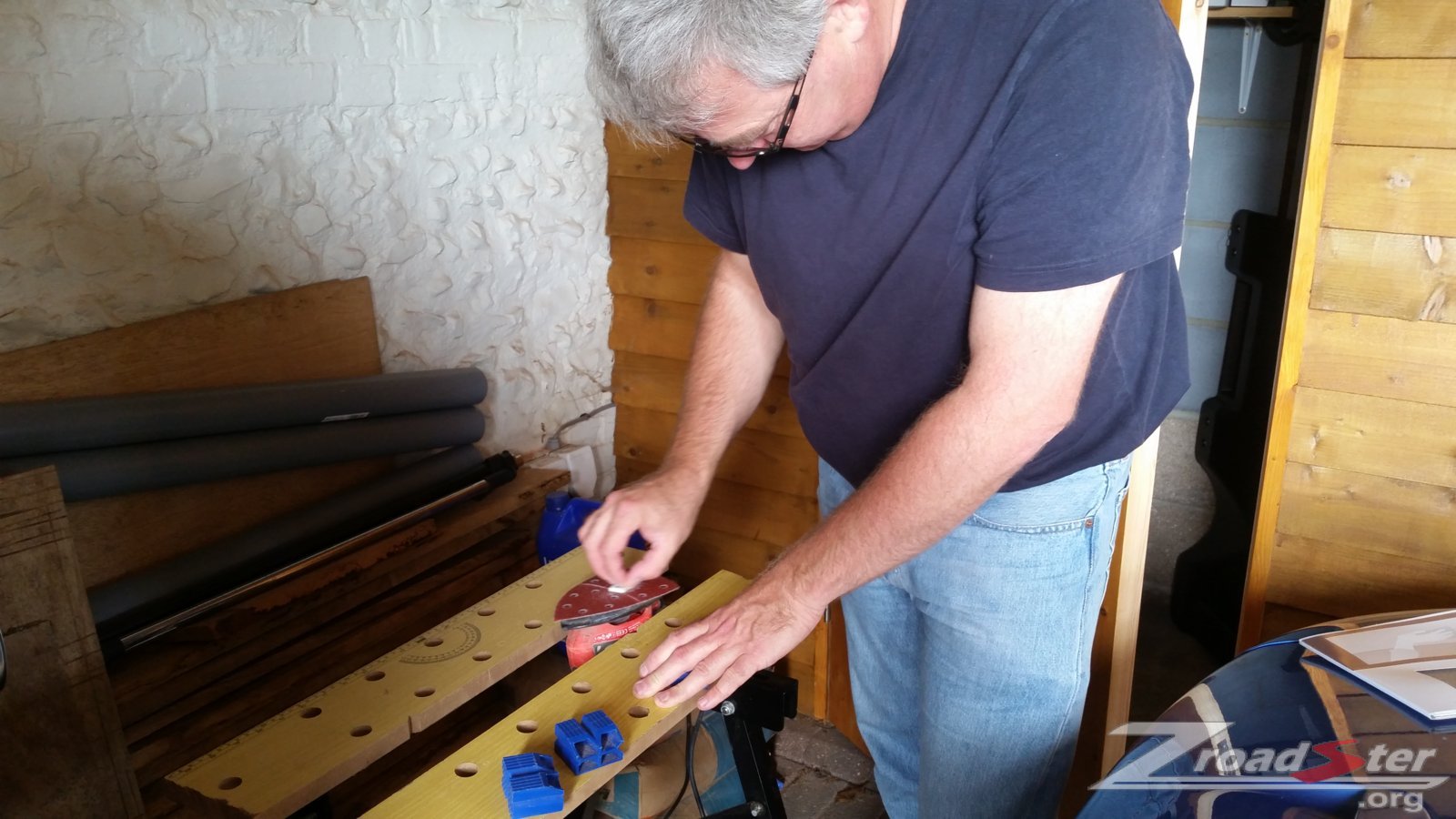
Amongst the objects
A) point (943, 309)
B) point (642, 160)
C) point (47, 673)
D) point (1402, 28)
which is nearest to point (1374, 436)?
point (1402, 28)

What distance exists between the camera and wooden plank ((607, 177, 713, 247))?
94.9 inches

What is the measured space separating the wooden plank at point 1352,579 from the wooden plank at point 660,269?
4.26 ft

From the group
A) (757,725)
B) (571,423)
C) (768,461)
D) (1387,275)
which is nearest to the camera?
(757,725)

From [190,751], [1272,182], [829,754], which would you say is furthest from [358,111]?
[1272,182]

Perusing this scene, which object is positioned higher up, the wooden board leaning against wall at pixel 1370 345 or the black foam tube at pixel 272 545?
the wooden board leaning against wall at pixel 1370 345

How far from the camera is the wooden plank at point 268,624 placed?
5.13 feet

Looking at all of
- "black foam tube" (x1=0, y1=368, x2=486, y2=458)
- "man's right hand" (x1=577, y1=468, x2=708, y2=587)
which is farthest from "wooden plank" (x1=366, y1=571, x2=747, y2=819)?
"black foam tube" (x1=0, y1=368, x2=486, y2=458)

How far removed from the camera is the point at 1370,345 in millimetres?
1793

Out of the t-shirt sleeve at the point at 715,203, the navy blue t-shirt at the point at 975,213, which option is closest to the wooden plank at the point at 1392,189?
the navy blue t-shirt at the point at 975,213

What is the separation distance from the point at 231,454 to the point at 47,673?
2.41 feet

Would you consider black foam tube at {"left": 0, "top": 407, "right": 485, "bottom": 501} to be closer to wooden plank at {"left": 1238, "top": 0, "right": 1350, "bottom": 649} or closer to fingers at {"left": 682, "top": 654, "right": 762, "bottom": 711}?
fingers at {"left": 682, "top": 654, "right": 762, "bottom": 711}

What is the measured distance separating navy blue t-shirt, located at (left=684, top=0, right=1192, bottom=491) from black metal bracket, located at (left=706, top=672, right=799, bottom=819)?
1.09 ft

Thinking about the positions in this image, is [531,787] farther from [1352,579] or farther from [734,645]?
[1352,579]

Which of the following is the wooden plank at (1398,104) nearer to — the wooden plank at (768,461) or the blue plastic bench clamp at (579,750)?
the wooden plank at (768,461)
